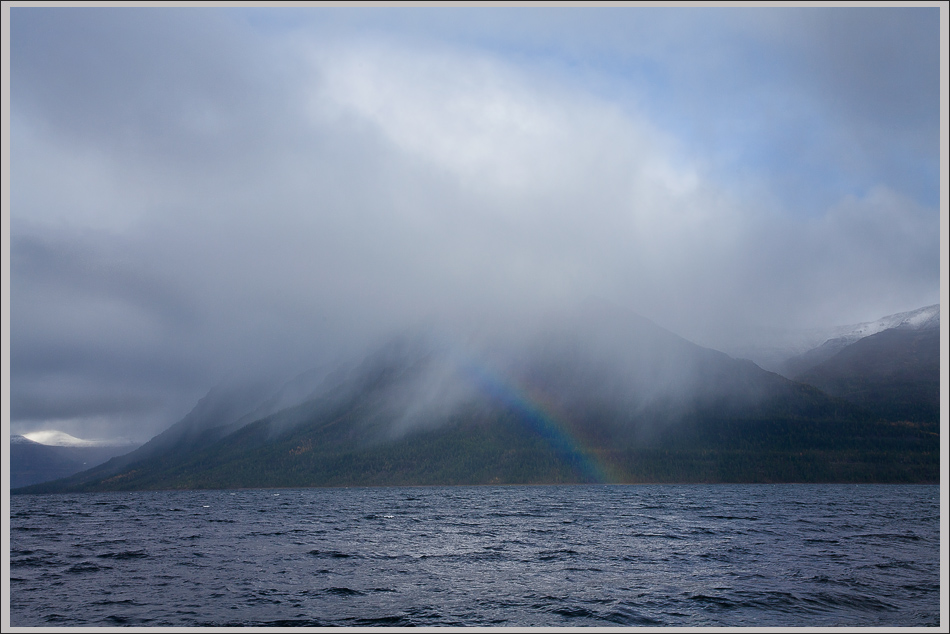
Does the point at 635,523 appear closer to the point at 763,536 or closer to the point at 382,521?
the point at 763,536

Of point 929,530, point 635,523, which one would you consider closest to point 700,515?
point 635,523

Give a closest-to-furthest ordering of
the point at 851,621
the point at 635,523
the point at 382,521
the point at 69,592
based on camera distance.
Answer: the point at 851,621 < the point at 69,592 < the point at 635,523 < the point at 382,521

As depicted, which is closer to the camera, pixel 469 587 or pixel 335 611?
pixel 335 611

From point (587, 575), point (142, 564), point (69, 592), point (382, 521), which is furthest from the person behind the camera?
point (382, 521)

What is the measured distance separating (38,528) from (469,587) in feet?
290

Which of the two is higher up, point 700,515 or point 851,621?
point 851,621

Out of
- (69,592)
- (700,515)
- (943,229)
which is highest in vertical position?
(943,229)

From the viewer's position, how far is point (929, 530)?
72.9 metres

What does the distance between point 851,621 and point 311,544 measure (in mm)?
50906

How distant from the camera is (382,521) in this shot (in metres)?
93.2

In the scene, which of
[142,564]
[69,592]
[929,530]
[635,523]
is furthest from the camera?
[635,523]

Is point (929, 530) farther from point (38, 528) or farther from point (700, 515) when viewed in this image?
point (38, 528)

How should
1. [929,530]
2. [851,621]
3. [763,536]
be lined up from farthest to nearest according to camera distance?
[929,530]
[763,536]
[851,621]

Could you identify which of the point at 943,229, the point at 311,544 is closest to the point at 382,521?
the point at 311,544
